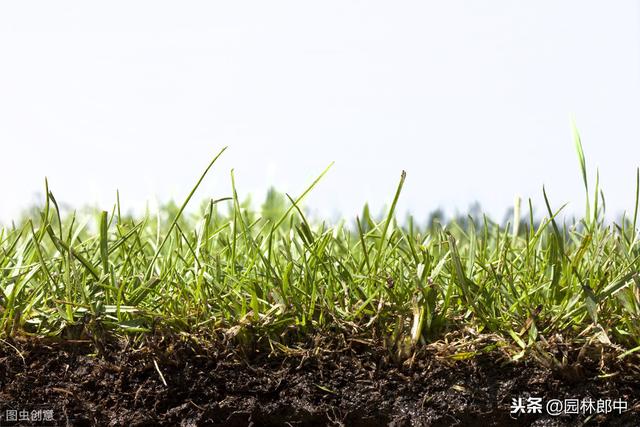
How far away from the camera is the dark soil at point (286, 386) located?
1.58 m

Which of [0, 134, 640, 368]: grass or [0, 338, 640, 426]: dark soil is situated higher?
[0, 134, 640, 368]: grass

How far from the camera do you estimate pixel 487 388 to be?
159cm

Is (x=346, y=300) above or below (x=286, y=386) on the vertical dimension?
above

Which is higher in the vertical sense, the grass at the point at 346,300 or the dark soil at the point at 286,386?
the grass at the point at 346,300

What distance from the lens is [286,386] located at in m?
1.62

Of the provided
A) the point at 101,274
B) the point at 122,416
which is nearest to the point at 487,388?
the point at 122,416

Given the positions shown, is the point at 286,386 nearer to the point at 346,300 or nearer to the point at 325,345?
the point at 325,345

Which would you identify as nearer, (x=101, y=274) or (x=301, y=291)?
(x=301, y=291)

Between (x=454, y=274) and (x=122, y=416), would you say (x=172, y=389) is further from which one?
(x=454, y=274)

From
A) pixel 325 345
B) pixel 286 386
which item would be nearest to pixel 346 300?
pixel 325 345

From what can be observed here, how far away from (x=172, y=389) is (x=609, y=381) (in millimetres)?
991

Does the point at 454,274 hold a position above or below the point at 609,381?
above

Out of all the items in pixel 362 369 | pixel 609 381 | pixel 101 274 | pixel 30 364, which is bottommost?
pixel 609 381

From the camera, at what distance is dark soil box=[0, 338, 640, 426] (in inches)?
62.4
